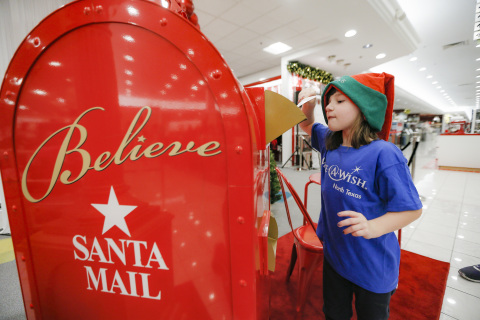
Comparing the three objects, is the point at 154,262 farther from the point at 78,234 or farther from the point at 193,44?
the point at 193,44

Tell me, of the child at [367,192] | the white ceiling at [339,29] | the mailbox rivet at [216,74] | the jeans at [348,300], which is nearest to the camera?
the mailbox rivet at [216,74]

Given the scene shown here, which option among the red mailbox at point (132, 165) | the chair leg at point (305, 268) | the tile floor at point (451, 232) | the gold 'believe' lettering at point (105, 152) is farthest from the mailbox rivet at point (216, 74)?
the tile floor at point (451, 232)

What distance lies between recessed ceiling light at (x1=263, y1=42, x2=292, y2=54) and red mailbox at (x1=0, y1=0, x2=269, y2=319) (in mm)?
5833

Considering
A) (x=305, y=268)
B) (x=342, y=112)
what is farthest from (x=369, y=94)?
(x=305, y=268)

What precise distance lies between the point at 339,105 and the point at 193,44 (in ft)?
1.95

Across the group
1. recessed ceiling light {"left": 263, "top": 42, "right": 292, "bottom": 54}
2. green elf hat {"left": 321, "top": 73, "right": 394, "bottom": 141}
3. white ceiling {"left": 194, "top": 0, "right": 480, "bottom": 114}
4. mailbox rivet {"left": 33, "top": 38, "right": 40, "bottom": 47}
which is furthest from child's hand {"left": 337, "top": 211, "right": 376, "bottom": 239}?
recessed ceiling light {"left": 263, "top": 42, "right": 292, "bottom": 54}

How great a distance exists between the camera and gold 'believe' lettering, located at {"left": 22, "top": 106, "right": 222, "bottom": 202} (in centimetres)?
54

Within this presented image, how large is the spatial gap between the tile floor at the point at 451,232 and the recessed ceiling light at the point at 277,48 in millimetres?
3653

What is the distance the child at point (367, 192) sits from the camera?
2.41 ft

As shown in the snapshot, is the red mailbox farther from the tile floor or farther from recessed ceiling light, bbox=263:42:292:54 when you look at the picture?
recessed ceiling light, bbox=263:42:292:54

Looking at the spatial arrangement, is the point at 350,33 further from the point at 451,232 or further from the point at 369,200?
the point at 369,200

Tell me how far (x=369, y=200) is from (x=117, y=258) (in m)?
0.88

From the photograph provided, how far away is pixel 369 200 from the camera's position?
2.65 feet

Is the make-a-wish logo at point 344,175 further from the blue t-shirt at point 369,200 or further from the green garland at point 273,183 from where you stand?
the green garland at point 273,183
